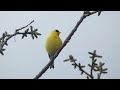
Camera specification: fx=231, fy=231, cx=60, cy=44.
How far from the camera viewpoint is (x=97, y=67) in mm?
1837
